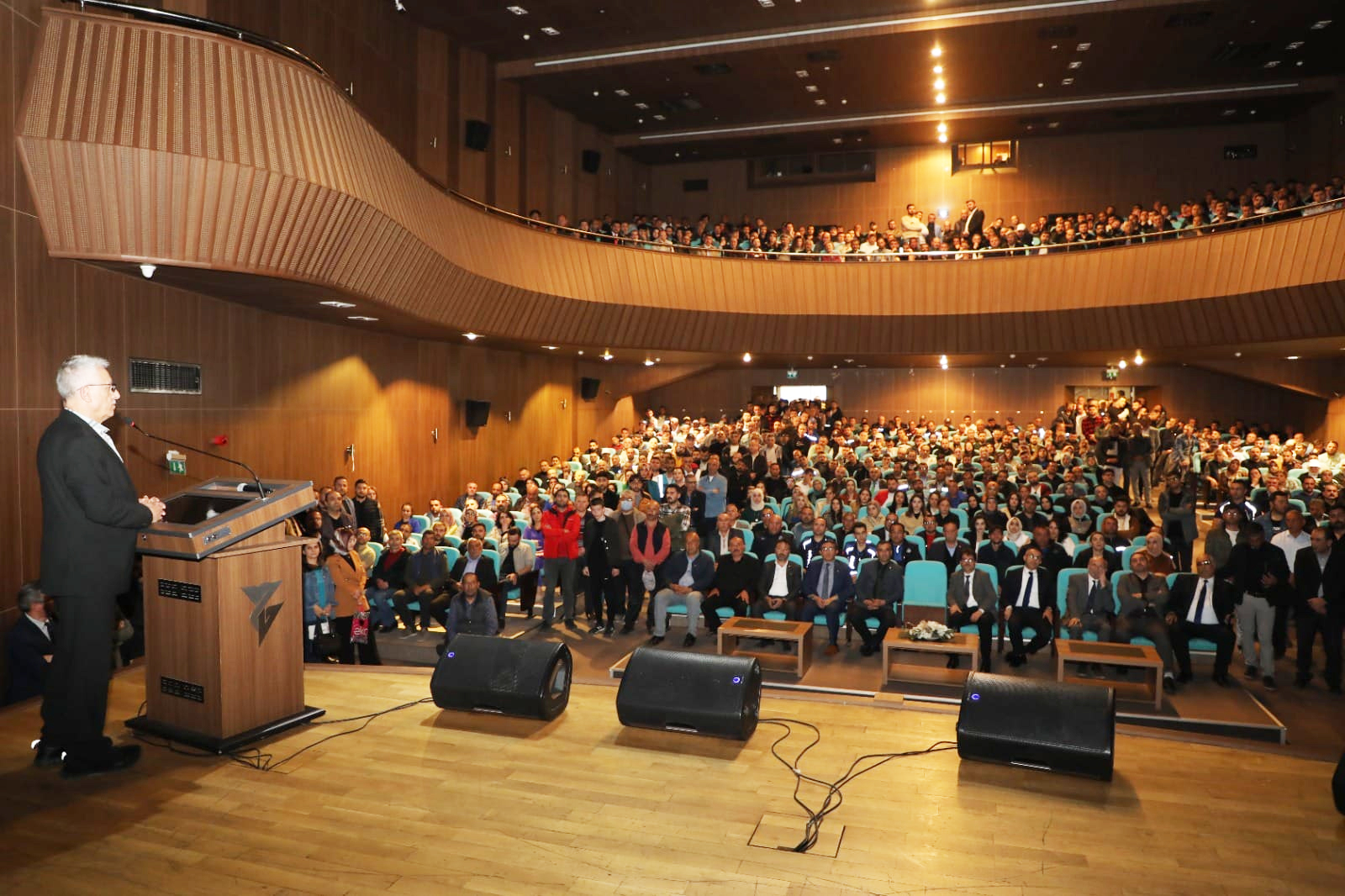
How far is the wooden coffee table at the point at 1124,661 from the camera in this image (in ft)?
18.0

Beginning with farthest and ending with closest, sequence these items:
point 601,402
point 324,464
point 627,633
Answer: point 601,402 < point 324,464 < point 627,633

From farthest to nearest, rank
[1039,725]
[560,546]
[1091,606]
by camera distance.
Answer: [560,546], [1091,606], [1039,725]

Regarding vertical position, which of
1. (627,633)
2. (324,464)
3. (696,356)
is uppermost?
(696,356)

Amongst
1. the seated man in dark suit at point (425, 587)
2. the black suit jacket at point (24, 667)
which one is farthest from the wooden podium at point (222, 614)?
the seated man in dark suit at point (425, 587)

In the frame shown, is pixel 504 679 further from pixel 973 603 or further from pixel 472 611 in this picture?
pixel 973 603

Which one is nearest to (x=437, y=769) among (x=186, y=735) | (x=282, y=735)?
(x=282, y=735)

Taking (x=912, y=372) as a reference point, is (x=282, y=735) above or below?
below

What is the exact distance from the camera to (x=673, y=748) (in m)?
3.67

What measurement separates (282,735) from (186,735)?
375 millimetres

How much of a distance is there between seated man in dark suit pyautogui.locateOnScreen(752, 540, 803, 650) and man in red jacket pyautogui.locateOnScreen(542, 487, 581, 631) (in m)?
1.68

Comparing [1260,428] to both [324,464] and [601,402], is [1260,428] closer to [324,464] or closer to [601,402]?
[601,402]

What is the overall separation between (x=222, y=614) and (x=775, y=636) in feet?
12.4

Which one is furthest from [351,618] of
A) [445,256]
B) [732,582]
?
[445,256]

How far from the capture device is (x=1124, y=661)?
545 cm
